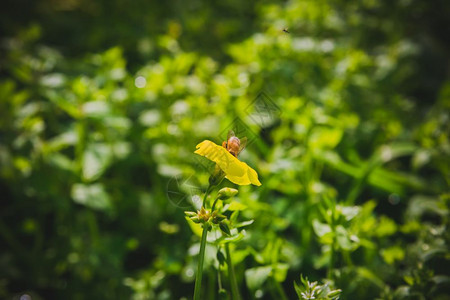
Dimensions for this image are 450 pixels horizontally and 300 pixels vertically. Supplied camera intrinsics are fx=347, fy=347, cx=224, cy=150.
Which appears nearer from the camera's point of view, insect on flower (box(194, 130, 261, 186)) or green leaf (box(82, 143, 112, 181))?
insect on flower (box(194, 130, 261, 186))

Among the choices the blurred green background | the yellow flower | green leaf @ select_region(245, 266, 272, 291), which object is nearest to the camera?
the yellow flower

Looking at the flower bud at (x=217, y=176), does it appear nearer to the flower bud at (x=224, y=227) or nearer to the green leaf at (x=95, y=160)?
the flower bud at (x=224, y=227)

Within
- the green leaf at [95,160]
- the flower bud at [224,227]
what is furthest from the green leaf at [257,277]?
the green leaf at [95,160]

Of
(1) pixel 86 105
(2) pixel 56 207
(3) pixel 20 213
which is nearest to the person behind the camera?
(1) pixel 86 105

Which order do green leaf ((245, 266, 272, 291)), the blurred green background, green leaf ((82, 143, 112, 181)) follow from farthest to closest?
1. green leaf ((82, 143, 112, 181))
2. the blurred green background
3. green leaf ((245, 266, 272, 291))

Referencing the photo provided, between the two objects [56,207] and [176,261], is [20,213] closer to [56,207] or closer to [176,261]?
[56,207]

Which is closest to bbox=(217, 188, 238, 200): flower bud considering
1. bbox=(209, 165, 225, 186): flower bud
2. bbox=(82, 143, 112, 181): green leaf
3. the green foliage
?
bbox=(209, 165, 225, 186): flower bud

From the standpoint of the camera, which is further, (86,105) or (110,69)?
(110,69)

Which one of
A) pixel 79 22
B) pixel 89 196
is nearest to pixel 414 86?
pixel 89 196

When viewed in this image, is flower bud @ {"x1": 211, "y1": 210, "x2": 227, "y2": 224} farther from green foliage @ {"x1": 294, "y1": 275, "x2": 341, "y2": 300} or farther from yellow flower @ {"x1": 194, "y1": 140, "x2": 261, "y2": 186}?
green foliage @ {"x1": 294, "y1": 275, "x2": 341, "y2": 300}
